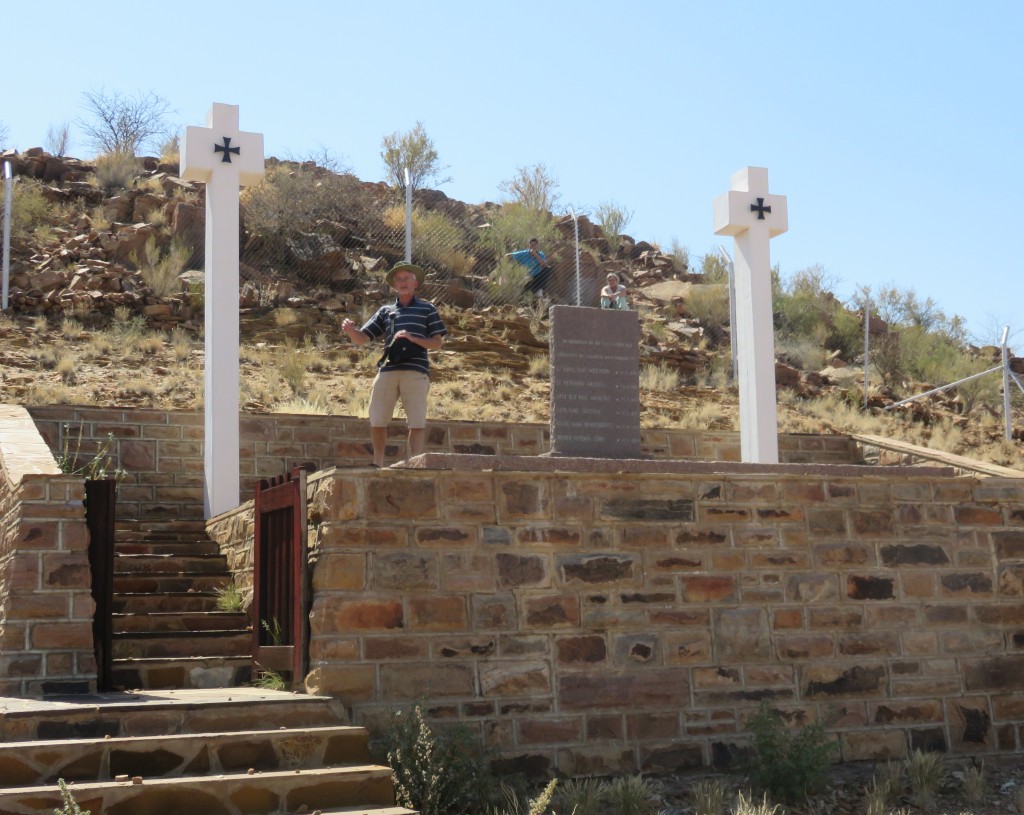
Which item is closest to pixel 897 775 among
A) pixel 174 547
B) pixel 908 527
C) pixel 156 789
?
pixel 908 527

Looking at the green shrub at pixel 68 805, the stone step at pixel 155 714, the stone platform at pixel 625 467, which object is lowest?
the green shrub at pixel 68 805

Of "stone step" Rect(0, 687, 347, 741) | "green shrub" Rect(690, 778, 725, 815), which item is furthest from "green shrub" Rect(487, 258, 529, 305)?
"stone step" Rect(0, 687, 347, 741)

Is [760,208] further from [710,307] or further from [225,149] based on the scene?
[710,307]

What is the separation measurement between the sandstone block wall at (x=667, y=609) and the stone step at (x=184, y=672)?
Answer: 3.70ft

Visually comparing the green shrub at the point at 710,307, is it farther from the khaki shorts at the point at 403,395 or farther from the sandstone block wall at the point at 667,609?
the sandstone block wall at the point at 667,609

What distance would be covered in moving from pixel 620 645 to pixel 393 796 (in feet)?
6.40

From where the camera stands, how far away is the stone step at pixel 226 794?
5.20 metres

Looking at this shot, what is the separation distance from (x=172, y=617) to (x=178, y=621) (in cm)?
5

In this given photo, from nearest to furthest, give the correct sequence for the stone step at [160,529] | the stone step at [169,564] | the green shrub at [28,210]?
1. the stone step at [169,564]
2. the stone step at [160,529]
3. the green shrub at [28,210]

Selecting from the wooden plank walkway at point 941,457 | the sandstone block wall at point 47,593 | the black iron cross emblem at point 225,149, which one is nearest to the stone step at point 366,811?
the sandstone block wall at point 47,593

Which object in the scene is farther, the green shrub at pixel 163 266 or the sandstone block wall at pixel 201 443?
the green shrub at pixel 163 266

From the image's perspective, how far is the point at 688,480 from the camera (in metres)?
7.68

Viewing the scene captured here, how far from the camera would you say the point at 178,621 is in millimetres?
8070

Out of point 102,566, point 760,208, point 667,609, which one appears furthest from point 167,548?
point 760,208
